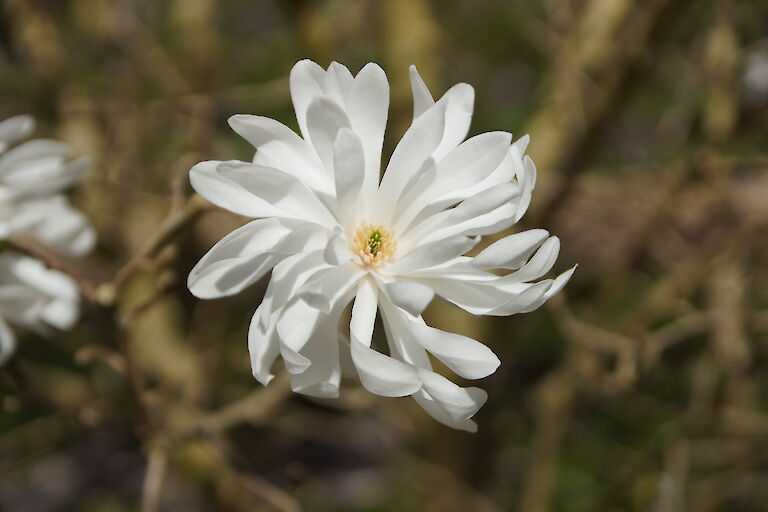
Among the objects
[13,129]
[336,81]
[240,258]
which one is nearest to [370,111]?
[336,81]

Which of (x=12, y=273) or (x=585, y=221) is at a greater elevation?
(x=585, y=221)

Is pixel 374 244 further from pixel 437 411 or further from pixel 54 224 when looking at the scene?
pixel 54 224

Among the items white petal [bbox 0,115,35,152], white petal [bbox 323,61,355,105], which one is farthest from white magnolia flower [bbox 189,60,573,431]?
white petal [bbox 0,115,35,152]

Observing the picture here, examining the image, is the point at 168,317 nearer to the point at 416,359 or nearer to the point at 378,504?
the point at 378,504

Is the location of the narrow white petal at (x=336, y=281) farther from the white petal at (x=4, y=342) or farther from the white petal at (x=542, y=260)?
the white petal at (x=4, y=342)

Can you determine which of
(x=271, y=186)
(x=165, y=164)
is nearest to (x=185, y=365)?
(x=165, y=164)

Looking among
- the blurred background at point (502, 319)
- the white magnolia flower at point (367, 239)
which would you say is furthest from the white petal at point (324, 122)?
the blurred background at point (502, 319)

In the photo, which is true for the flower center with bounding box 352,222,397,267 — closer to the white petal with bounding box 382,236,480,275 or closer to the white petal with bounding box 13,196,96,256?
the white petal with bounding box 382,236,480,275
